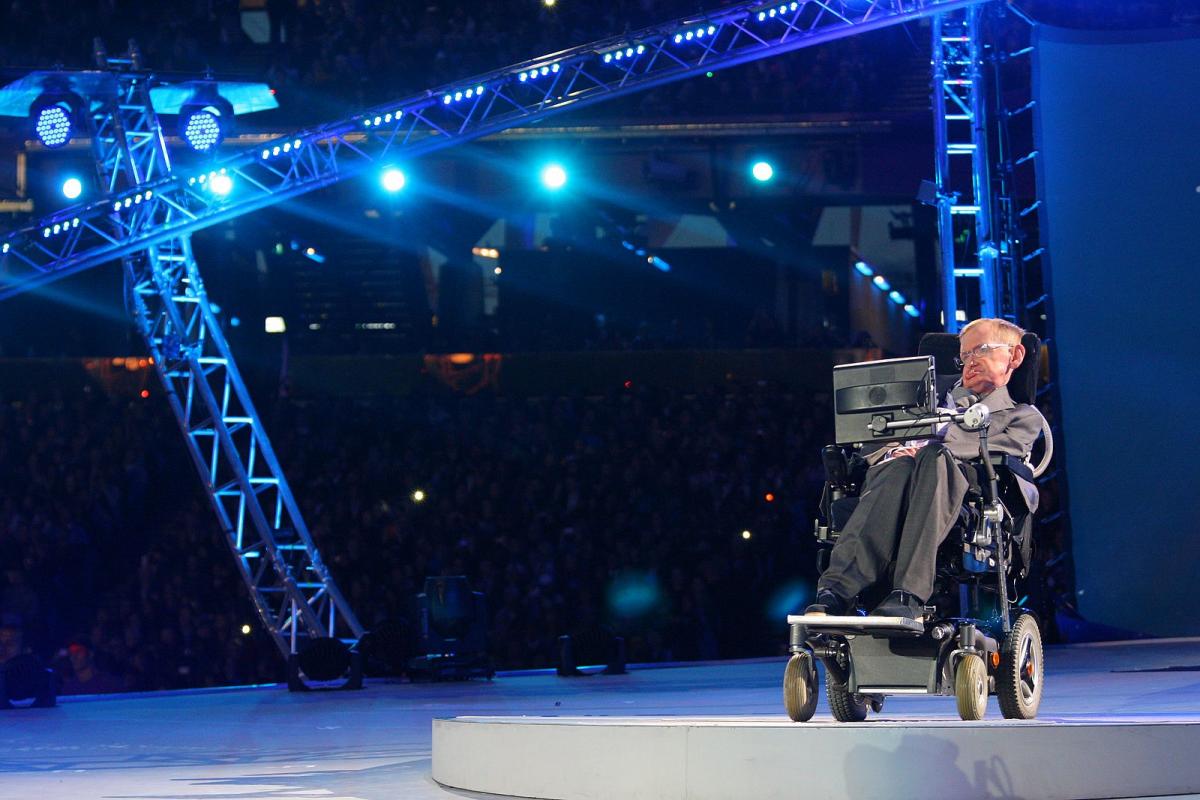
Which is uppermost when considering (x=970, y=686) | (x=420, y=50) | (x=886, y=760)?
(x=420, y=50)

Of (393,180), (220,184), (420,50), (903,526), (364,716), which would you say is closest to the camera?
(903,526)

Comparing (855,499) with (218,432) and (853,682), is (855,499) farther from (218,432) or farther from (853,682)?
(218,432)

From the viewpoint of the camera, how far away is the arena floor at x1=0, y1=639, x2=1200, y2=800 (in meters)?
4.28

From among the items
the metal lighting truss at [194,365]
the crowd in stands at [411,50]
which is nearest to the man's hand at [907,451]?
the metal lighting truss at [194,365]

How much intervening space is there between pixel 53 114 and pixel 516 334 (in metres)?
6.29

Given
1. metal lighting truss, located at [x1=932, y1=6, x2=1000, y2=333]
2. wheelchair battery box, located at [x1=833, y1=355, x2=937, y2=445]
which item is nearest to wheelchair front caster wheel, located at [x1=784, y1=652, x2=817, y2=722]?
wheelchair battery box, located at [x1=833, y1=355, x2=937, y2=445]

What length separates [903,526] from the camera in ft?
12.5

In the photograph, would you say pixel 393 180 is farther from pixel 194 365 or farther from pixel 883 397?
pixel 883 397

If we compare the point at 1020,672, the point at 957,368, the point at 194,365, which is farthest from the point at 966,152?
the point at 1020,672

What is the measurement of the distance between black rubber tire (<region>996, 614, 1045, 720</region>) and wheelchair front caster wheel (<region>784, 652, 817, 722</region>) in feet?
1.51

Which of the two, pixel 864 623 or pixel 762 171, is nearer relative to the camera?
pixel 864 623

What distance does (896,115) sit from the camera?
15406 millimetres

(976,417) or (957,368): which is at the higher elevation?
(957,368)

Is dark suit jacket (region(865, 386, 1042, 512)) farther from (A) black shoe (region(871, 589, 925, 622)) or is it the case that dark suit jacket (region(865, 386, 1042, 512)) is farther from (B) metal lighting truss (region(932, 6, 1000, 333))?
(B) metal lighting truss (region(932, 6, 1000, 333))
